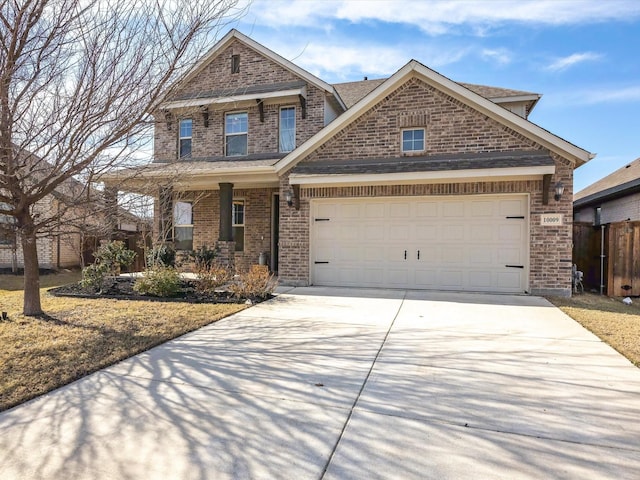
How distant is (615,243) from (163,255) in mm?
12227

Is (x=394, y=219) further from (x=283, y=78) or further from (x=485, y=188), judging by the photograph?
(x=283, y=78)

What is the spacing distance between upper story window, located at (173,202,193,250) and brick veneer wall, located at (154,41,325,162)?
6.37ft

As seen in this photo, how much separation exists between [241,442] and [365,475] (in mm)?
893

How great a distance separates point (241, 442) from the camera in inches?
103

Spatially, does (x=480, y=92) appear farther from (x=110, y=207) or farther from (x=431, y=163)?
(x=110, y=207)

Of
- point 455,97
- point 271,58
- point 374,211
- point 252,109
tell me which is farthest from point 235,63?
point 455,97

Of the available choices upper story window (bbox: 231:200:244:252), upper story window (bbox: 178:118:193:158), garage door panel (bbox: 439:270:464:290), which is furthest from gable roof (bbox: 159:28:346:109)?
garage door panel (bbox: 439:270:464:290)

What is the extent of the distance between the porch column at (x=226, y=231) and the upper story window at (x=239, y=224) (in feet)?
6.30

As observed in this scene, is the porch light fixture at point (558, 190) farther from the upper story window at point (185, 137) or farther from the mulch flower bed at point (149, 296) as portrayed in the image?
the upper story window at point (185, 137)

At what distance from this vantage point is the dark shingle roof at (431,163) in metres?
8.60

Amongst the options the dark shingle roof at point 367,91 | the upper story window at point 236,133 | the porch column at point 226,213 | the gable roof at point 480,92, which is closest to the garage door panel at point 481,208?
the gable roof at point 480,92

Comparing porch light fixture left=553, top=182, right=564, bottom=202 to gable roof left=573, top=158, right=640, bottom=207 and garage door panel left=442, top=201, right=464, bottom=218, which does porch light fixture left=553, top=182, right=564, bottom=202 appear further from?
gable roof left=573, top=158, right=640, bottom=207

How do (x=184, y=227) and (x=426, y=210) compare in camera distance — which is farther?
(x=184, y=227)

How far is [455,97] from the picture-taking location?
9.21 m
